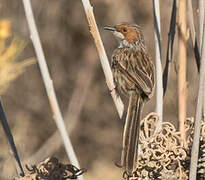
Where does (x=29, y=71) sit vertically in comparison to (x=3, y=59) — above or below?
below

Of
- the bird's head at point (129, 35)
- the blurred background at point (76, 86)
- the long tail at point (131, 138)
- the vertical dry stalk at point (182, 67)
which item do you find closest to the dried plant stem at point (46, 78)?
the long tail at point (131, 138)

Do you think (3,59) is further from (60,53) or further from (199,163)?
(60,53)

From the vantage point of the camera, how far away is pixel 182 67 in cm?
Answer: 375

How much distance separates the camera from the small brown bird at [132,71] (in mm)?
4021

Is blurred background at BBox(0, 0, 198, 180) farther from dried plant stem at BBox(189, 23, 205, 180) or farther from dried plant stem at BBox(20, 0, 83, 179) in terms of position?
dried plant stem at BBox(189, 23, 205, 180)

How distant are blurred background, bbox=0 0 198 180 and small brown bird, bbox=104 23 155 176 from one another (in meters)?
4.27

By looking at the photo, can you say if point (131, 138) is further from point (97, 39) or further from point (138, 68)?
point (138, 68)

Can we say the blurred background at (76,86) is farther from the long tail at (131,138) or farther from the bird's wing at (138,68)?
the long tail at (131,138)

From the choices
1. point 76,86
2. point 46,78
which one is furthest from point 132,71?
point 76,86

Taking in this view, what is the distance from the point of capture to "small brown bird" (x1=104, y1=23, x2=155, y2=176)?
13.2 ft

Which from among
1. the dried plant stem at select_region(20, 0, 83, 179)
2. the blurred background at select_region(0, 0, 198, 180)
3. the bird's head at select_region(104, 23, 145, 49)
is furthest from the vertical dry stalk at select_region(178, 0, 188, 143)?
the blurred background at select_region(0, 0, 198, 180)

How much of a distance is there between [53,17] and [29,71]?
1234 millimetres

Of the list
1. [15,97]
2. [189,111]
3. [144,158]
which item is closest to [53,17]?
[15,97]

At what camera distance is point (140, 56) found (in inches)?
207
